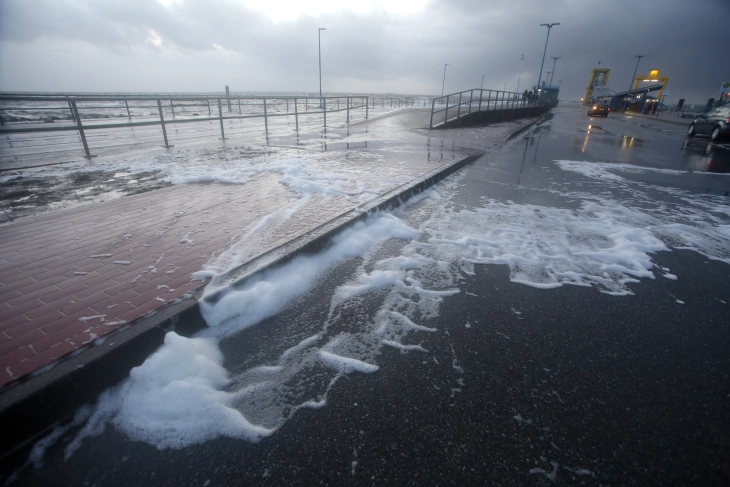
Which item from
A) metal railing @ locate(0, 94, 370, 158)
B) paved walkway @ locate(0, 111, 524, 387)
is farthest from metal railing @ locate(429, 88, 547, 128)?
paved walkway @ locate(0, 111, 524, 387)

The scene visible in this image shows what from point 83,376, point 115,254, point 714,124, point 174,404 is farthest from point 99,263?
point 714,124

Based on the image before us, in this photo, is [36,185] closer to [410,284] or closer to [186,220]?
[186,220]

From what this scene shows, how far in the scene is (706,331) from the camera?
270 centimetres

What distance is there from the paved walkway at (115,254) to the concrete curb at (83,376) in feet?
0.36

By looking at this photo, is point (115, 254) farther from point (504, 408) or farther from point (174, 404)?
point (504, 408)

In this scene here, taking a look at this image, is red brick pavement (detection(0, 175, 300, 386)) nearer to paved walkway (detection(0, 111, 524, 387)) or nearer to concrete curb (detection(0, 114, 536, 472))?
paved walkway (detection(0, 111, 524, 387))

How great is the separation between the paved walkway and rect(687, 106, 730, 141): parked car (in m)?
19.3

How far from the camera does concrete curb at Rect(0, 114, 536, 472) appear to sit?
174cm

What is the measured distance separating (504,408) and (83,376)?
2470 millimetres

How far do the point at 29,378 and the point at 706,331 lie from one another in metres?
4.63

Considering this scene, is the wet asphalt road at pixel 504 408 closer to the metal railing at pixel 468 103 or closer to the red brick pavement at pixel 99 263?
the red brick pavement at pixel 99 263

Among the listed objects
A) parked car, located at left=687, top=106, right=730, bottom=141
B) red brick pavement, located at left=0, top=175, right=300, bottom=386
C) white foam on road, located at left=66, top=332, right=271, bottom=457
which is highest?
parked car, located at left=687, top=106, right=730, bottom=141

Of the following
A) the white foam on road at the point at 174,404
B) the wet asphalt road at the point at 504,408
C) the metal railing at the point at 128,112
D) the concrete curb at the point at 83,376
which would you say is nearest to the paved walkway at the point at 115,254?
the concrete curb at the point at 83,376

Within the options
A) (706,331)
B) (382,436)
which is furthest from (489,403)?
(706,331)
